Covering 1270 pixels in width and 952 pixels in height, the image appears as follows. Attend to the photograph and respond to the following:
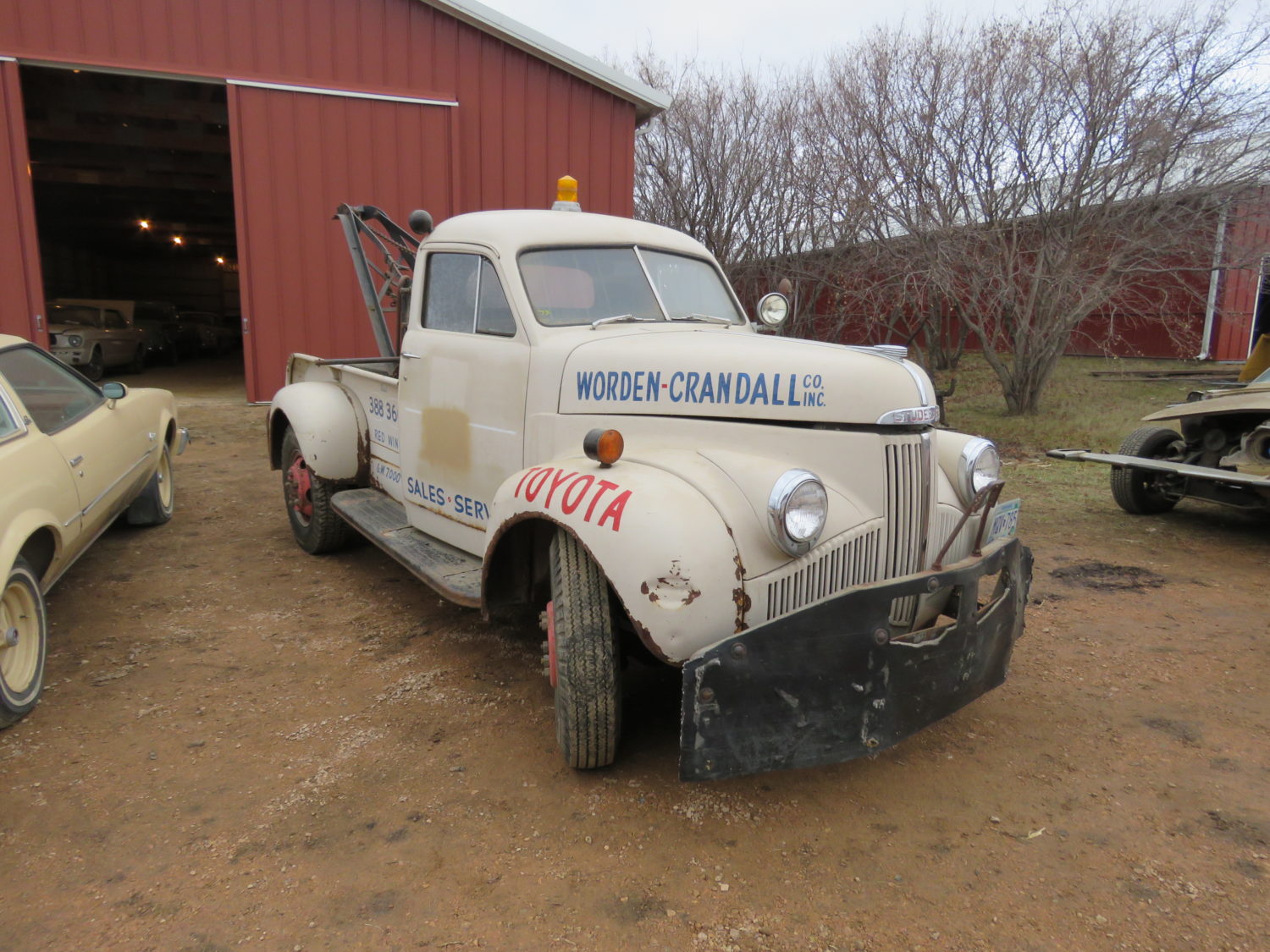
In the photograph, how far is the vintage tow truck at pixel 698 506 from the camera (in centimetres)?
248

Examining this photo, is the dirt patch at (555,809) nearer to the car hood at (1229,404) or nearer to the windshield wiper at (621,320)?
the windshield wiper at (621,320)

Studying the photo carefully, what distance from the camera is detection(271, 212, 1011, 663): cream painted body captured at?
2.53 m

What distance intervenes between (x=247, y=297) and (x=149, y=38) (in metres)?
3.00

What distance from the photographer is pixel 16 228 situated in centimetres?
967

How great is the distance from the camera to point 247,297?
10.5 metres

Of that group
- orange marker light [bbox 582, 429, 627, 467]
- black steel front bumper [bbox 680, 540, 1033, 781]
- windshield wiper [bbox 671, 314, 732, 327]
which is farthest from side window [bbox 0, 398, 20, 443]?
black steel front bumper [bbox 680, 540, 1033, 781]

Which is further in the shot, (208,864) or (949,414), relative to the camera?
(949,414)

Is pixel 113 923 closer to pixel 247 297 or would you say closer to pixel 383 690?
pixel 383 690

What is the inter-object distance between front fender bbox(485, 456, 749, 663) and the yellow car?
7.73 ft

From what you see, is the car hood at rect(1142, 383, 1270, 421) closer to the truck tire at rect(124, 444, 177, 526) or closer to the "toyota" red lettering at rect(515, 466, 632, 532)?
the "toyota" red lettering at rect(515, 466, 632, 532)

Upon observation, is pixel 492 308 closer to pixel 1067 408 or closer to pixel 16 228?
pixel 16 228

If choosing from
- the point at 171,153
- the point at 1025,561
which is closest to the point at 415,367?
the point at 1025,561

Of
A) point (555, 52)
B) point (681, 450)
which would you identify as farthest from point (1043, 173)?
point (681, 450)

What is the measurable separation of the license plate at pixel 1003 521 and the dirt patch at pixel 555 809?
2.50 ft
